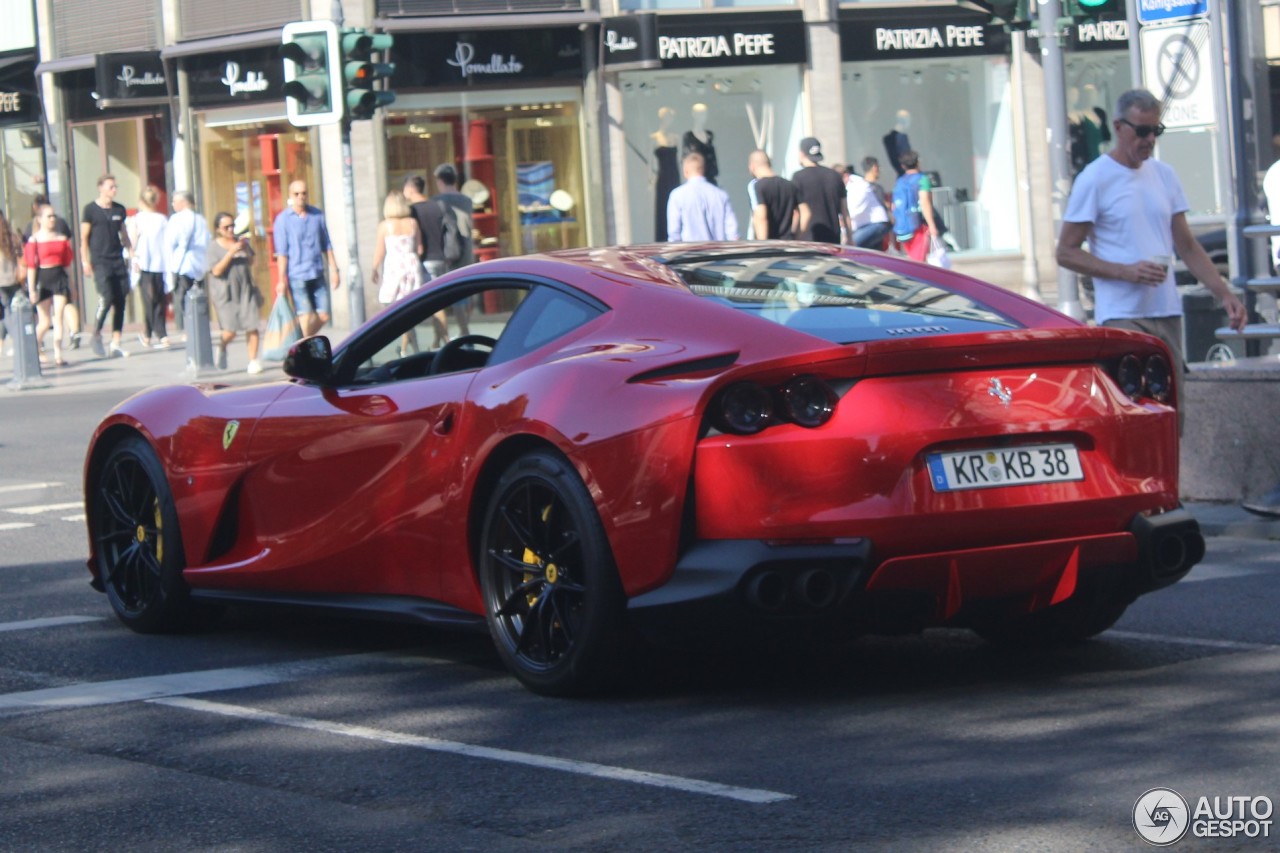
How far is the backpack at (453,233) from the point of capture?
19.7m

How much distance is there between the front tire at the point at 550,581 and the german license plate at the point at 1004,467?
3.08ft

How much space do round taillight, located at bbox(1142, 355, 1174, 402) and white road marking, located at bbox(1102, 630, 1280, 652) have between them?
92cm

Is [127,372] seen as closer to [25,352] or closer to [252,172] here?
[25,352]

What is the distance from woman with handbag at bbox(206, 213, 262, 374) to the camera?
22.0 meters

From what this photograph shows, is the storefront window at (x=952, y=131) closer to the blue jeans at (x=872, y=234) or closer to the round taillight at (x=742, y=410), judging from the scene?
the blue jeans at (x=872, y=234)

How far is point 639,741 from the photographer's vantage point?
5.51 m

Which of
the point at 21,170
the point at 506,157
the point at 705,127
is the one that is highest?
the point at 21,170

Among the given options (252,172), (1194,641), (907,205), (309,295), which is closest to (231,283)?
(309,295)

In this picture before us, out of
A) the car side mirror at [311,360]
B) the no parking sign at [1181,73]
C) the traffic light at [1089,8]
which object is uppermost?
the traffic light at [1089,8]

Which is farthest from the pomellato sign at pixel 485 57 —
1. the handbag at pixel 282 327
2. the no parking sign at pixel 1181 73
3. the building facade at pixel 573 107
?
the no parking sign at pixel 1181 73

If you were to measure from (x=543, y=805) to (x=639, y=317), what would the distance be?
173 cm

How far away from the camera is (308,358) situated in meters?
7.07

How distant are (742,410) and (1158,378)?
1.40 m

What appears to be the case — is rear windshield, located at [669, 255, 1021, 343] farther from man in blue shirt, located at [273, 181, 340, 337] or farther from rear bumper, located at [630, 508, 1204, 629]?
man in blue shirt, located at [273, 181, 340, 337]
